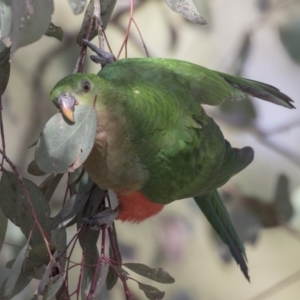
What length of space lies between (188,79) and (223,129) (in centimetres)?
66

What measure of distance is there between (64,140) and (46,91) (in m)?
0.92

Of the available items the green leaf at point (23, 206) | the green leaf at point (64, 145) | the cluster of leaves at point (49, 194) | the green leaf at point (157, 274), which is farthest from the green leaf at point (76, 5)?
the green leaf at point (157, 274)

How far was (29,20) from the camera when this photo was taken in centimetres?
40

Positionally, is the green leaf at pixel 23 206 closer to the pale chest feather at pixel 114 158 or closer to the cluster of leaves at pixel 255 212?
the pale chest feather at pixel 114 158

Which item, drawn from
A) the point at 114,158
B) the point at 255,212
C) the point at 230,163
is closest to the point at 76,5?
the point at 114,158

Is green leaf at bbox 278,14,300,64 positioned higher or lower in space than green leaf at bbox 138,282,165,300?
higher

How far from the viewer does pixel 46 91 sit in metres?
1.37

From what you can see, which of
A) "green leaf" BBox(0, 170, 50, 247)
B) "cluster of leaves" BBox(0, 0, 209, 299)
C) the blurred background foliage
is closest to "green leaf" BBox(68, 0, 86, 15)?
"cluster of leaves" BBox(0, 0, 209, 299)

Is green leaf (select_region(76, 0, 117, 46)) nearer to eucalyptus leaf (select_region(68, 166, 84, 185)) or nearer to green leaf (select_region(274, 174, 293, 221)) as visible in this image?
eucalyptus leaf (select_region(68, 166, 84, 185))

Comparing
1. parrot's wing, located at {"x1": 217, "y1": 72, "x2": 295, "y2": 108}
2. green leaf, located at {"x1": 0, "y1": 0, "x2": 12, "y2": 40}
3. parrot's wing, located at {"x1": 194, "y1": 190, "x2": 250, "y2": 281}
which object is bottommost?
parrot's wing, located at {"x1": 194, "y1": 190, "x2": 250, "y2": 281}

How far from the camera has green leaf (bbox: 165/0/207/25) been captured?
0.58 meters

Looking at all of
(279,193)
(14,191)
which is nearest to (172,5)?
(14,191)

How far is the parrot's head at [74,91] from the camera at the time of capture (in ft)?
1.78

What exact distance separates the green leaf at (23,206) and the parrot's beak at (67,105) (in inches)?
5.0
